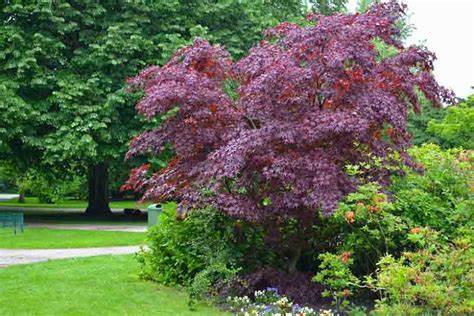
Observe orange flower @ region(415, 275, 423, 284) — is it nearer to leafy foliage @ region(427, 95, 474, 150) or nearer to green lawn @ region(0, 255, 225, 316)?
green lawn @ region(0, 255, 225, 316)

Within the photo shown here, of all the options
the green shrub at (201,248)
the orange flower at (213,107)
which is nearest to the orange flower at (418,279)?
the green shrub at (201,248)

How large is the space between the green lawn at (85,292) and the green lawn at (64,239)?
3.84 m

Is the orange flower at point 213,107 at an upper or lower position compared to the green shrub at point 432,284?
upper

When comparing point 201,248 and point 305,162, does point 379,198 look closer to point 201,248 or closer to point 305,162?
point 305,162

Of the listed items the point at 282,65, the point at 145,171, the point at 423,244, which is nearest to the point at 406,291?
the point at 423,244

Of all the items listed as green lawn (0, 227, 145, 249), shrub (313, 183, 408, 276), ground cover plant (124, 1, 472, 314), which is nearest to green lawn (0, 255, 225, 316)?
ground cover plant (124, 1, 472, 314)

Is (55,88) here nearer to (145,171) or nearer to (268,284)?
(145,171)

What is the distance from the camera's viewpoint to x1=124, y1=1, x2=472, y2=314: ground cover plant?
729 cm

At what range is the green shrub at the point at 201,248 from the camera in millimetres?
8289

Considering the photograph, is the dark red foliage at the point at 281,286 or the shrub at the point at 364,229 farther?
the dark red foliage at the point at 281,286

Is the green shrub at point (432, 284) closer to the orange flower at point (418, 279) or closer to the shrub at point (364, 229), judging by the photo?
the orange flower at point (418, 279)

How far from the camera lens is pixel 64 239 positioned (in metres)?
16.1

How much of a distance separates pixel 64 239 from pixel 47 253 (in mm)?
3070

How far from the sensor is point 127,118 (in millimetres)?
21250
